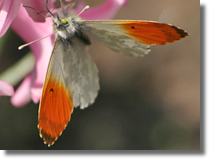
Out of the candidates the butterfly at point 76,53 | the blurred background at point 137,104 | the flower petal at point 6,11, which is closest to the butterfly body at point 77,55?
the butterfly at point 76,53

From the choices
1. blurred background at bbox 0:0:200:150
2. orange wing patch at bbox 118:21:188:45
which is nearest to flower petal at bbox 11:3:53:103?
orange wing patch at bbox 118:21:188:45

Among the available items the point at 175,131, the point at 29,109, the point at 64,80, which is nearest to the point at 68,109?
the point at 64,80

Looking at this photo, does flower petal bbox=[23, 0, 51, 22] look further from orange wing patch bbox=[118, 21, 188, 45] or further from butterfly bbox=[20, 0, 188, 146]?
orange wing patch bbox=[118, 21, 188, 45]

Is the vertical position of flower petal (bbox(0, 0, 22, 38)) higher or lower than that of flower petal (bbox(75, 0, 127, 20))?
higher

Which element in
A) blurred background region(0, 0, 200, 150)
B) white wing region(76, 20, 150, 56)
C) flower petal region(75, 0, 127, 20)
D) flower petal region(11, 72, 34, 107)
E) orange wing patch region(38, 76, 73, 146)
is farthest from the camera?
blurred background region(0, 0, 200, 150)

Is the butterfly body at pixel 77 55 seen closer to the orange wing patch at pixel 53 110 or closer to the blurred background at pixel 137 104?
the orange wing patch at pixel 53 110

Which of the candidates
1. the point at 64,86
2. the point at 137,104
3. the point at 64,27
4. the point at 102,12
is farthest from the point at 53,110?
the point at 137,104
